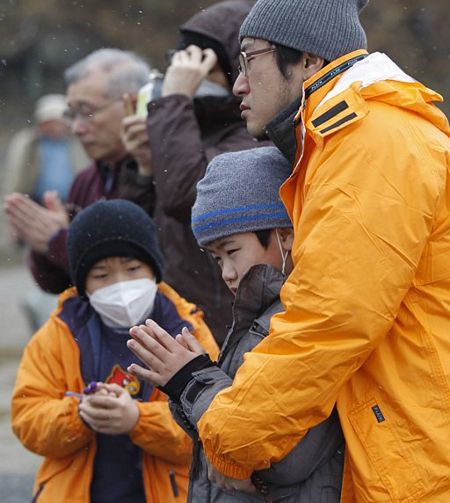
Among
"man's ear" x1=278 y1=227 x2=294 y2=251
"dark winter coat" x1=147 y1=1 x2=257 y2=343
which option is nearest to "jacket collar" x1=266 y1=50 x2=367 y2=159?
"man's ear" x1=278 y1=227 x2=294 y2=251

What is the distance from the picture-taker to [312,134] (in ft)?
9.63

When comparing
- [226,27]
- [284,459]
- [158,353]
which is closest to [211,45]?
[226,27]

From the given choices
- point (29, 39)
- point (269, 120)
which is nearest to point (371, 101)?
point (269, 120)

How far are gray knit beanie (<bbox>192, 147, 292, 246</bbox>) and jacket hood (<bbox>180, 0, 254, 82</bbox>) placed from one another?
1.61 meters

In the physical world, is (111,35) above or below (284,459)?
below

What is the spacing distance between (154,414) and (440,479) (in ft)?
4.93

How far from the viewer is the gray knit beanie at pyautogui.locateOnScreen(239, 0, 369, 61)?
10.6ft

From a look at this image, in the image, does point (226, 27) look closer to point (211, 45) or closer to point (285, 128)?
point (211, 45)

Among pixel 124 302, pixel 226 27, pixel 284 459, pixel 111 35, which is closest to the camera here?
pixel 284 459

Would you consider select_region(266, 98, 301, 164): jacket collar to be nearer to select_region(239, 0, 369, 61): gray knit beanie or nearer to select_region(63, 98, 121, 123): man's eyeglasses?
select_region(239, 0, 369, 61): gray knit beanie

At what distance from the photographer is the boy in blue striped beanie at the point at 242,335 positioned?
3088 mm

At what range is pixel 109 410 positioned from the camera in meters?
4.07

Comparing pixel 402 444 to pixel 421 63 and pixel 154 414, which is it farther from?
pixel 421 63

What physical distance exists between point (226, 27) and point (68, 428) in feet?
6.21
